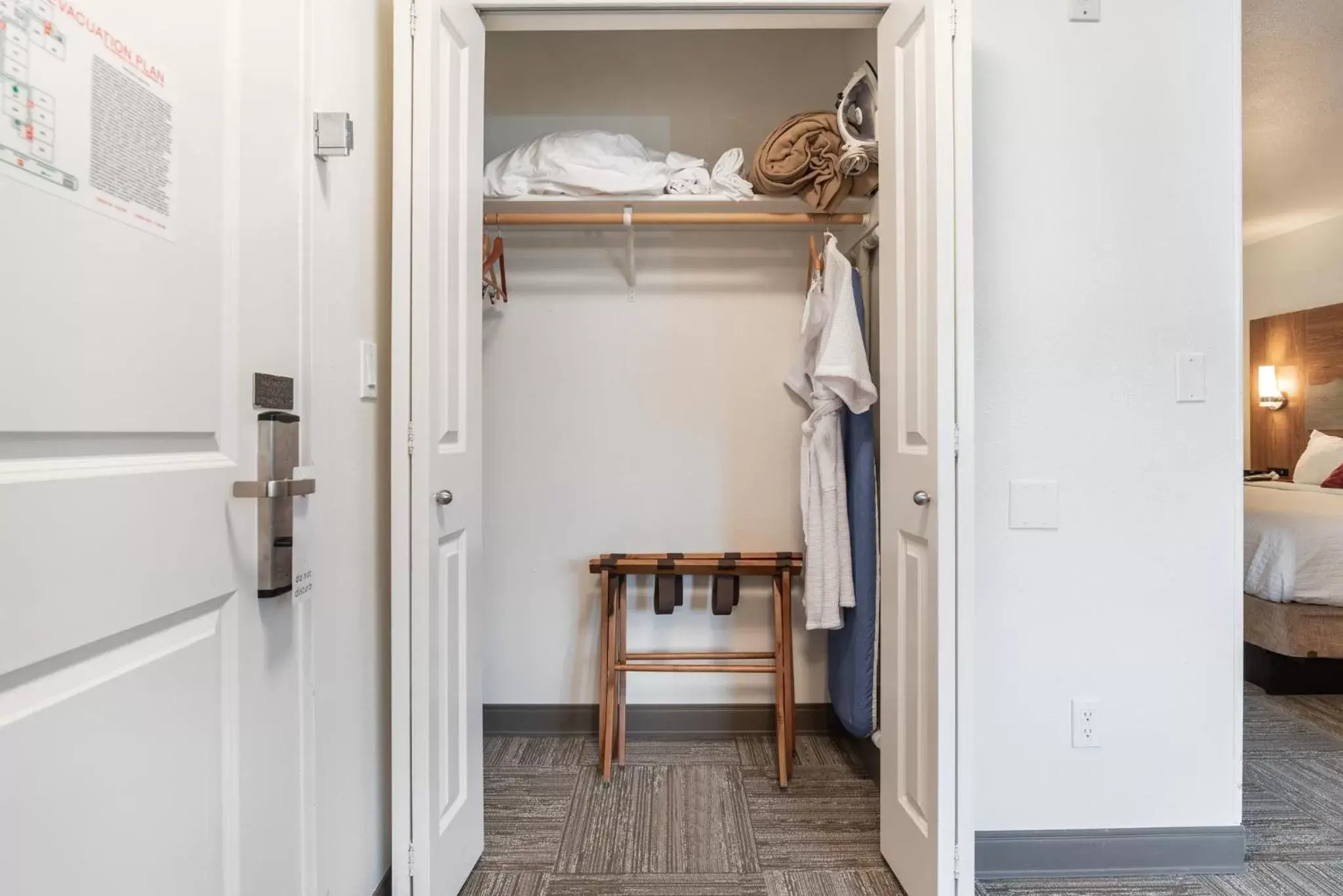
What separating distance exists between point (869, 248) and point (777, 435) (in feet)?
2.29

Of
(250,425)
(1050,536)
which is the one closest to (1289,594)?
(1050,536)

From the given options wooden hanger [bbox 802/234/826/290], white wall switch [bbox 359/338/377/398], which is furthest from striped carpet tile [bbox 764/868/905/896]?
wooden hanger [bbox 802/234/826/290]

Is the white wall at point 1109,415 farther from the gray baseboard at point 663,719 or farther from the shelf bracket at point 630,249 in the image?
the shelf bracket at point 630,249

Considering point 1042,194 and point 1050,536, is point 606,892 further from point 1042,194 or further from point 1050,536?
point 1042,194

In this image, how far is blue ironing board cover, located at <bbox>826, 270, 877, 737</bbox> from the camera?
1893 mm

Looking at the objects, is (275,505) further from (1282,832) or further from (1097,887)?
(1282,832)

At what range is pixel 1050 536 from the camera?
157 centimetres

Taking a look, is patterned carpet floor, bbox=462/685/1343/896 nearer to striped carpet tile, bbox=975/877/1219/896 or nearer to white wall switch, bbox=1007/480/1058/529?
striped carpet tile, bbox=975/877/1219/896

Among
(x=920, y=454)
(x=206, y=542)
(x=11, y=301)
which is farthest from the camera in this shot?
(x=920, y=454)

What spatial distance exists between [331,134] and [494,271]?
102cm

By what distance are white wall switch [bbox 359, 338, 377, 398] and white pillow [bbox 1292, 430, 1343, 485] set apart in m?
5.61

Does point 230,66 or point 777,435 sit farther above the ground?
point 230,66

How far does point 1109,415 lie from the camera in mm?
1576

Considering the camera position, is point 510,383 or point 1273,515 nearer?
point 510,383
